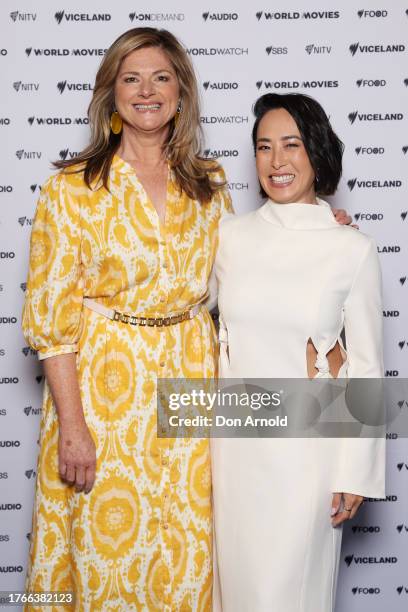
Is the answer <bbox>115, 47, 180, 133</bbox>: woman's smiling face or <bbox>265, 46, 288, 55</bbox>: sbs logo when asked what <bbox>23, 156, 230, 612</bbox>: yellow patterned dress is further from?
<bbox>265, 46, 288, 55</bbox>: sbs logo

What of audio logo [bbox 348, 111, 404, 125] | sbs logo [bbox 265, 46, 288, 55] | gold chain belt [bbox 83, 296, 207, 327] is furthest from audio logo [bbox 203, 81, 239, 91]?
gold chain belt [bbox 83, 296, 207, 327]

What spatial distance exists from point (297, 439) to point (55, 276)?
74cm

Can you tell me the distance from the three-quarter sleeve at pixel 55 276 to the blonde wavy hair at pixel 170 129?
Answer: 0.10m

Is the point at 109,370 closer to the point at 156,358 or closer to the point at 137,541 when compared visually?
the point at 156,358

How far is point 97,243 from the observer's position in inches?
82.8

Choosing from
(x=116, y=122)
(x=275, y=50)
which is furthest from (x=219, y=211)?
(x=275, y=50)

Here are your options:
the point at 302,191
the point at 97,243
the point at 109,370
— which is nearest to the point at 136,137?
the point at 97,243

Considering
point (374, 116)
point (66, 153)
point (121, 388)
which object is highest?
point (374, 116)

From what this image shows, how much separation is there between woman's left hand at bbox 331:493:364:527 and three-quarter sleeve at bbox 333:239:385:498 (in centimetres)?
2

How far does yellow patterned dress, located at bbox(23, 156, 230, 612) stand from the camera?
83.0 inches

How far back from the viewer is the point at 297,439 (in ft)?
6.75

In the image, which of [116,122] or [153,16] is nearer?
[116,122]

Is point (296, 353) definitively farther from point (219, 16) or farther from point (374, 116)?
point (219, 16)

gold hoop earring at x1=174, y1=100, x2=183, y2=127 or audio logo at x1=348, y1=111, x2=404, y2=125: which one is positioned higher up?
audio logo at x1=348, y1=111, x2=404, y2=125
